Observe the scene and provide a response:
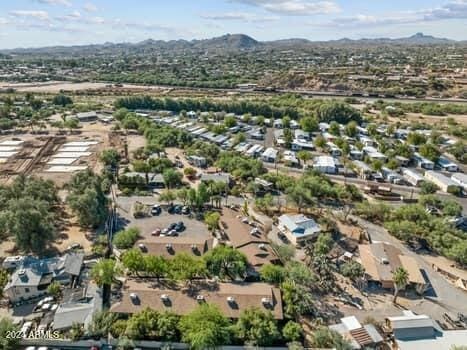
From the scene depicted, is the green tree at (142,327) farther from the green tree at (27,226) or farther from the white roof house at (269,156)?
the white roof house at (269,156)

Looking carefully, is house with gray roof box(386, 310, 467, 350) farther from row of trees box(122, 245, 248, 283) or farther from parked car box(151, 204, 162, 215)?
parked car box(151, 204, 162, 215)

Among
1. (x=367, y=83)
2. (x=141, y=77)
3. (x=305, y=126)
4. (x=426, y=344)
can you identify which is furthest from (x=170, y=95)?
(x=426, y=344)

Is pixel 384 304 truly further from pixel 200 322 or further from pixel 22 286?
pixel 22 286

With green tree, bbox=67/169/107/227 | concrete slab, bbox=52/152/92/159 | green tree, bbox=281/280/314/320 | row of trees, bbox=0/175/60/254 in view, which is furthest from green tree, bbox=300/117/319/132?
row of trees, bbox=0/175/60/254

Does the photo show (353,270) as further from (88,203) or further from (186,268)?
(88,203)

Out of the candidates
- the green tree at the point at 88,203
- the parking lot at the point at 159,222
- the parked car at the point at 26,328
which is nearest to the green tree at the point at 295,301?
the parking lot at the point at 159,222

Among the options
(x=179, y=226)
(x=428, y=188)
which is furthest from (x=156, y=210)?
(x=428, y=188)
